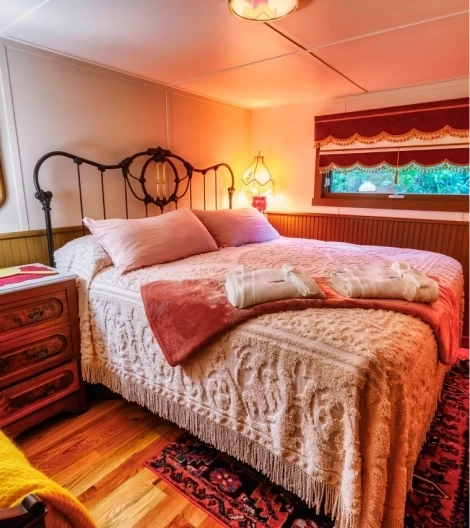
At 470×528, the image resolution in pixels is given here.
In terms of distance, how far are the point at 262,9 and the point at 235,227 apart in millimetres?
1414

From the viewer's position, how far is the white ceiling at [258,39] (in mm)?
1537

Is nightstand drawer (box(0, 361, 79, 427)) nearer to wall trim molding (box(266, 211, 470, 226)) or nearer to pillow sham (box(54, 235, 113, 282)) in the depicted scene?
pillow sham (box(54, 235, 113, 282))

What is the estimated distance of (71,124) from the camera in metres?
2.18

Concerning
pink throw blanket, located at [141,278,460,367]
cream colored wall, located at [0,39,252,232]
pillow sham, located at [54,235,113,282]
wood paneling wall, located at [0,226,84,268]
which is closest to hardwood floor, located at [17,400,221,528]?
pink throw blanket, located at [141,278,460,367]

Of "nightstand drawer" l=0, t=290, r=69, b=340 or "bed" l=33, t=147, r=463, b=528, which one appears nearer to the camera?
"bed" l=33, t=147, r=463, b=528

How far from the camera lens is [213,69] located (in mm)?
2326

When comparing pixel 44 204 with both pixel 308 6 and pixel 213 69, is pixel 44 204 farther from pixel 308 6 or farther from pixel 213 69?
pixel 308 6

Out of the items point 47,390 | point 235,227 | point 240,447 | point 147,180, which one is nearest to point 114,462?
point 47,390

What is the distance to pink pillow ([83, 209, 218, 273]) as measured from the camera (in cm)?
191

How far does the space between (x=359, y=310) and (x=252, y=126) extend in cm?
289

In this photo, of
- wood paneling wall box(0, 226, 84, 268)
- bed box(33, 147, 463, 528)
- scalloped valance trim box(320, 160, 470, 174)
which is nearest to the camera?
bed box(33, 147, 463, 528)

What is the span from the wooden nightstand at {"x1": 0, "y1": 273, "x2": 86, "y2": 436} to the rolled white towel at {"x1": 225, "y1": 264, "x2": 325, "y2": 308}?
0.91 meters

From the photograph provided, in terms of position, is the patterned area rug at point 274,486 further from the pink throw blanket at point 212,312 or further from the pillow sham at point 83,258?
the pillow sham at point 83,258

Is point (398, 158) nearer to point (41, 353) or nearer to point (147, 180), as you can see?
point (147, 180)
